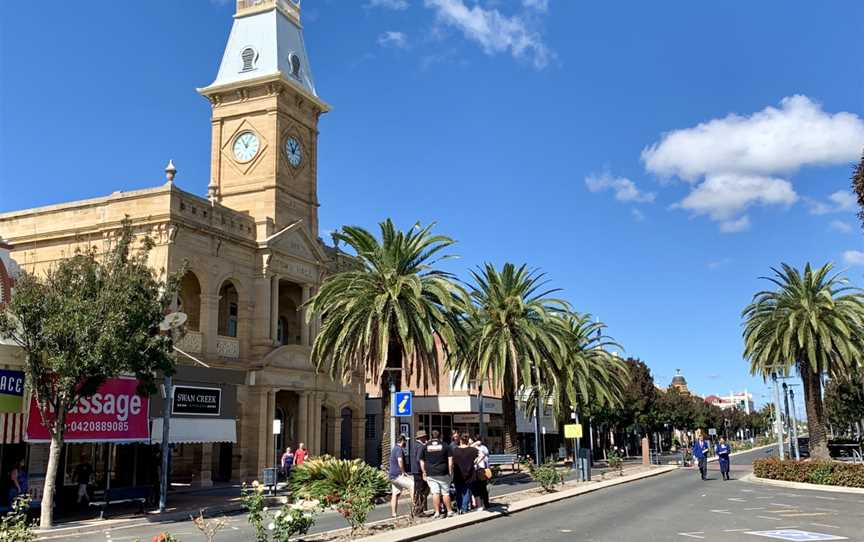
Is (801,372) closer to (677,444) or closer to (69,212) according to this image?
(69,212)

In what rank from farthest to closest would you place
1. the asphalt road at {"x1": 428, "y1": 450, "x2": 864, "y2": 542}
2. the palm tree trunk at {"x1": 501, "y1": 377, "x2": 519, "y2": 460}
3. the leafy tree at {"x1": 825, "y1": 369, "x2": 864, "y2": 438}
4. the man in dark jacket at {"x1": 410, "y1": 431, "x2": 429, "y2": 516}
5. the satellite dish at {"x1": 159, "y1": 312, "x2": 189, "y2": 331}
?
the leafy tree at {"x1": 825, "y1": 369, "x2": 864, "y2": 438}, the palm tree trunk at {"x1": 501, "y1": 377, "x2": 519, "y2": 460}, the satellite dish at {"x1": 159, "y1": 312, "x2": 189, "y2": 331}, the man in dark jacket at {"x1": 410, "y1": 431, "x2": 429, "y2": 516}, the asphalt road at {"x1": 428, "y1": 450, "x2": 864, "y2": 542}

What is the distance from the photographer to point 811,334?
33500 millimetres

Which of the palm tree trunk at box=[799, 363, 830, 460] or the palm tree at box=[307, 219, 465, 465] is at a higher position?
the palm tree at box=[307, 219, 465, 465]

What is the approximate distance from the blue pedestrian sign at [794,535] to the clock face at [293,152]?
31.6 meters

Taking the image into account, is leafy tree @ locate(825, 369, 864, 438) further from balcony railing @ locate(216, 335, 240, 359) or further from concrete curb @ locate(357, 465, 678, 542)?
balcony railing @ locate(216, 335, 240, 359)

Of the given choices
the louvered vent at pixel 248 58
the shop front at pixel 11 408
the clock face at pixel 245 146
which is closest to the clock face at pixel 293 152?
the clock face at pixel 245 146

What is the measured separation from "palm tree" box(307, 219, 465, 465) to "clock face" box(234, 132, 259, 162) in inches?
497

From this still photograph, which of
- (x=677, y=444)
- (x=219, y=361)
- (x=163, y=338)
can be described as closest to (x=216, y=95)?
(x=219, y=361)

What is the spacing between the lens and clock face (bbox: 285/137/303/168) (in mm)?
40853

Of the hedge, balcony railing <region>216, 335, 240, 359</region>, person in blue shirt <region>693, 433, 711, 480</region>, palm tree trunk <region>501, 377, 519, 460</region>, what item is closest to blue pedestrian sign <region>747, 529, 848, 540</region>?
the hedge

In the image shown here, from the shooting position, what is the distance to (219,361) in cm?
3316

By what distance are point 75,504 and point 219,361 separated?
35.3ft

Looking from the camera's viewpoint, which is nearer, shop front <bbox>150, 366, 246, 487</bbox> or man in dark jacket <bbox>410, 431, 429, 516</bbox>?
man in dark jacket <bbox>410, 431, 429, 516</bbox>

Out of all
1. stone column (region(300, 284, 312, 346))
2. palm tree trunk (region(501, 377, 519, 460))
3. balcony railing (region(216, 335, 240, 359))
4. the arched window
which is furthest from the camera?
stone column (region(300, 284, 312, 346))
